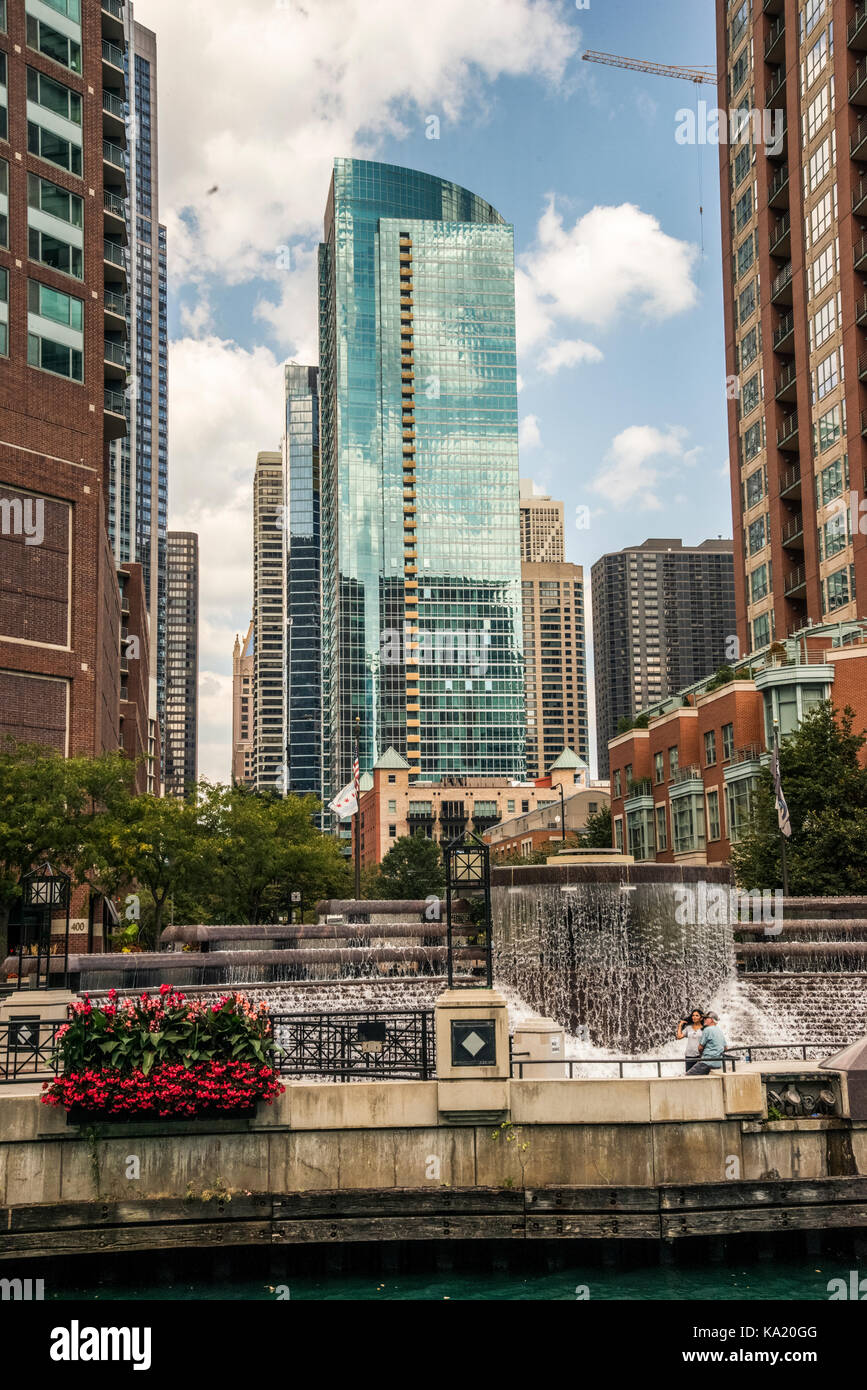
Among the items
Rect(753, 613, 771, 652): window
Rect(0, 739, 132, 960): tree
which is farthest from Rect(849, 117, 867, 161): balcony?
Rect(0, 739, 132, 960): tree

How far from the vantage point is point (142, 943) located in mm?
51844

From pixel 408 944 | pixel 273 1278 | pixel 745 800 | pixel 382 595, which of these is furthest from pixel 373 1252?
pixel 382 595

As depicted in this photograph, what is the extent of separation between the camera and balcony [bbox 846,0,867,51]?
6462 cm

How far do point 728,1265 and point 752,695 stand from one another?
46.7 m

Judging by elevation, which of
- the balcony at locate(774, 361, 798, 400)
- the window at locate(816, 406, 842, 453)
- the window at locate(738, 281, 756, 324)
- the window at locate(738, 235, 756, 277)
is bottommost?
the window at locate(816, 406, 842, 453)

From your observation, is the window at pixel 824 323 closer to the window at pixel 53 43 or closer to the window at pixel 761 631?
the window at pixel 761 631

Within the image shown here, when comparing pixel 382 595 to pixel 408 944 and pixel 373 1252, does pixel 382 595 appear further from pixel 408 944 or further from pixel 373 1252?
pixel 373 1252

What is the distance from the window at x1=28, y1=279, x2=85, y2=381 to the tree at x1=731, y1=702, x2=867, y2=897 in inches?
1240

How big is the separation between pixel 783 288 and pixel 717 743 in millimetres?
28669

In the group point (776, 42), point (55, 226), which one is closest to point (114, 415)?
point (55, 226)

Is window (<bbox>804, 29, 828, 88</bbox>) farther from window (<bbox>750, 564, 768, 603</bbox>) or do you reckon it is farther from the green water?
the green water

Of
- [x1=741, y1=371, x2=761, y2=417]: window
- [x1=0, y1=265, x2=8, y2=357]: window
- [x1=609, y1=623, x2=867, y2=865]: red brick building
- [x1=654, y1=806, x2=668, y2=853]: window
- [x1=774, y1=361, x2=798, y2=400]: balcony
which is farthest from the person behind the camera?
[x1=741, y1=371, x2=761, y2=417]: window

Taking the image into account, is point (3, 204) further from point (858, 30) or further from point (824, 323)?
point (858, 30)
